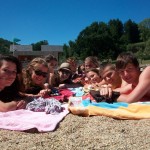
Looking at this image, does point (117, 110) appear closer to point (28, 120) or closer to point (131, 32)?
point (28, 120)

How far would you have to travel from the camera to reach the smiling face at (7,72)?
13.8 feet

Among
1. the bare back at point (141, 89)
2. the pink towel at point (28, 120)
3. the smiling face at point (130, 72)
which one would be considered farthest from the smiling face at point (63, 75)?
the pink towel at point (28, 120)

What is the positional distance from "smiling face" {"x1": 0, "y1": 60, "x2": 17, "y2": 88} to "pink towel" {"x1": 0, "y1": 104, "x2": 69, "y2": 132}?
52cm

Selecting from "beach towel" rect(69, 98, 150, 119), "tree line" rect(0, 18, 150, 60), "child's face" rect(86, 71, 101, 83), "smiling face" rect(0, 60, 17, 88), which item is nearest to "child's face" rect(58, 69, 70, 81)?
"child's face" rect(86, 71, 101, 83)

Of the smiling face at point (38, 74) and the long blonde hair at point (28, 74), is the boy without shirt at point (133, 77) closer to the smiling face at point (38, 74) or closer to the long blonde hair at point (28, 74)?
the smiling face at point (38, 74)

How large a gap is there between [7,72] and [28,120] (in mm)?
984

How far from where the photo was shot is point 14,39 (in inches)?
1426

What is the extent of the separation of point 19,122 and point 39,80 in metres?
2.31

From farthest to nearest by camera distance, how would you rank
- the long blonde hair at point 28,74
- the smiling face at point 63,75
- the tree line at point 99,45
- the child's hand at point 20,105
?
the tree line at point 99,45 → the smiling face at point 63,75 → the long blonde hair at point 28,74 → the child's hand at point 20,105

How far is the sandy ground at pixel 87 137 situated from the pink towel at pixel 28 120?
8cm

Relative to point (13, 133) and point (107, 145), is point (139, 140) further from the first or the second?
point (13, 133)

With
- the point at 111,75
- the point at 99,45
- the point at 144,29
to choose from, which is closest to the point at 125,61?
the point at 111,75

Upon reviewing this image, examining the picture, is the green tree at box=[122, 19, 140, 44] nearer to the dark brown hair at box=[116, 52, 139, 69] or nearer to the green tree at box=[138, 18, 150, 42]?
the green tree at box=[138, 18, 150, 42]

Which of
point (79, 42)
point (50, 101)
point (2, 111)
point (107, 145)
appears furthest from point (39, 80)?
point (79, 42)
